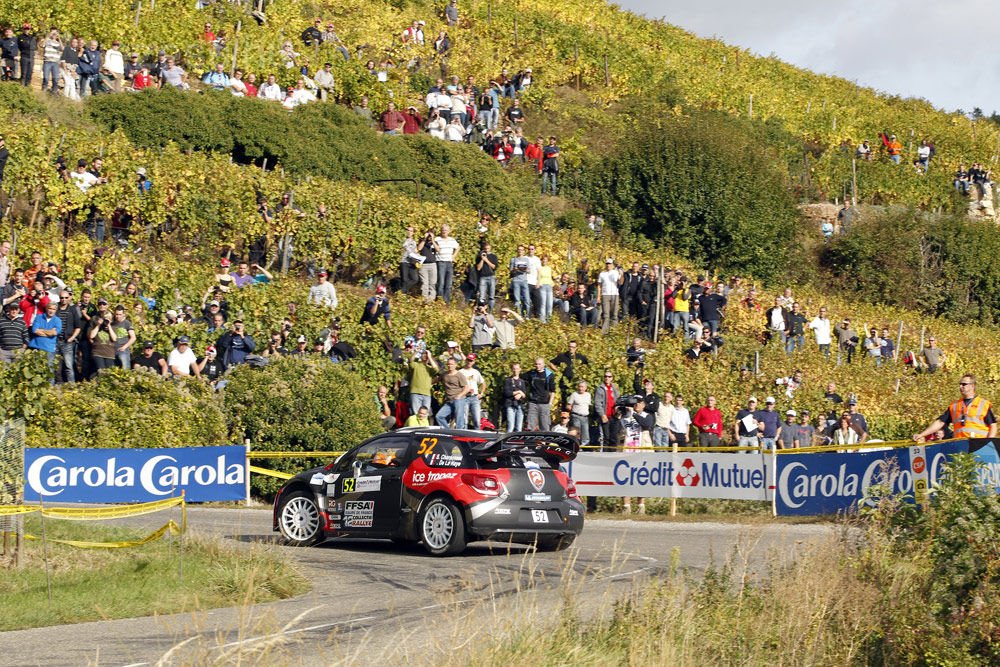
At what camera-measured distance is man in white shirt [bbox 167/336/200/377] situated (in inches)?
1027

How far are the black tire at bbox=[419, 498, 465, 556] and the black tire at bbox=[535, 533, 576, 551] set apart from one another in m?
1.24

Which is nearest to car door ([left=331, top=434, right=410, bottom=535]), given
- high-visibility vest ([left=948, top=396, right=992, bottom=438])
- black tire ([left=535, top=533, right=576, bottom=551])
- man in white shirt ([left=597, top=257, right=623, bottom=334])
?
black tire ([left=535, top=533, right=576, bottom=551])

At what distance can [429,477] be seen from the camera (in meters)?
17.6

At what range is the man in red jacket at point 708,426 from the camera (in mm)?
26641

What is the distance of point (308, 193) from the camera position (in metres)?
35.0

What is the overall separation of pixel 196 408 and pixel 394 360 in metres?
4.67

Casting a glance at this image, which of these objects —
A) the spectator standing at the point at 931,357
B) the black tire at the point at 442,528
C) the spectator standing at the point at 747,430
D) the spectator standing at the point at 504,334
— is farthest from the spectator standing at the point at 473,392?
the spectator standing at the point at 931,357

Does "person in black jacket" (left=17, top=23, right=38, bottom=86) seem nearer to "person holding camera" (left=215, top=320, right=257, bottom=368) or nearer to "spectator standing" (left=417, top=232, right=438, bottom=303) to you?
"spectator standing" (left=417, top=232, right=438, bottom=303)

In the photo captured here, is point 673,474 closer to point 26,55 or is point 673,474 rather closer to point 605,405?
point 605,405

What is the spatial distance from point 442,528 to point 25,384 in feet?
22.1

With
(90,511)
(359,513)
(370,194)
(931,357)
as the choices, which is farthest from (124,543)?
(931,357)

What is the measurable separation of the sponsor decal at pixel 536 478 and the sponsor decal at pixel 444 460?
87 cm

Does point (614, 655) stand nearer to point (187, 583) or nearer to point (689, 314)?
point (187, 583)

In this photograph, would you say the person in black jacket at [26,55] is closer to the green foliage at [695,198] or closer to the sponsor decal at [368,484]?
the green foliage at [695,198]
